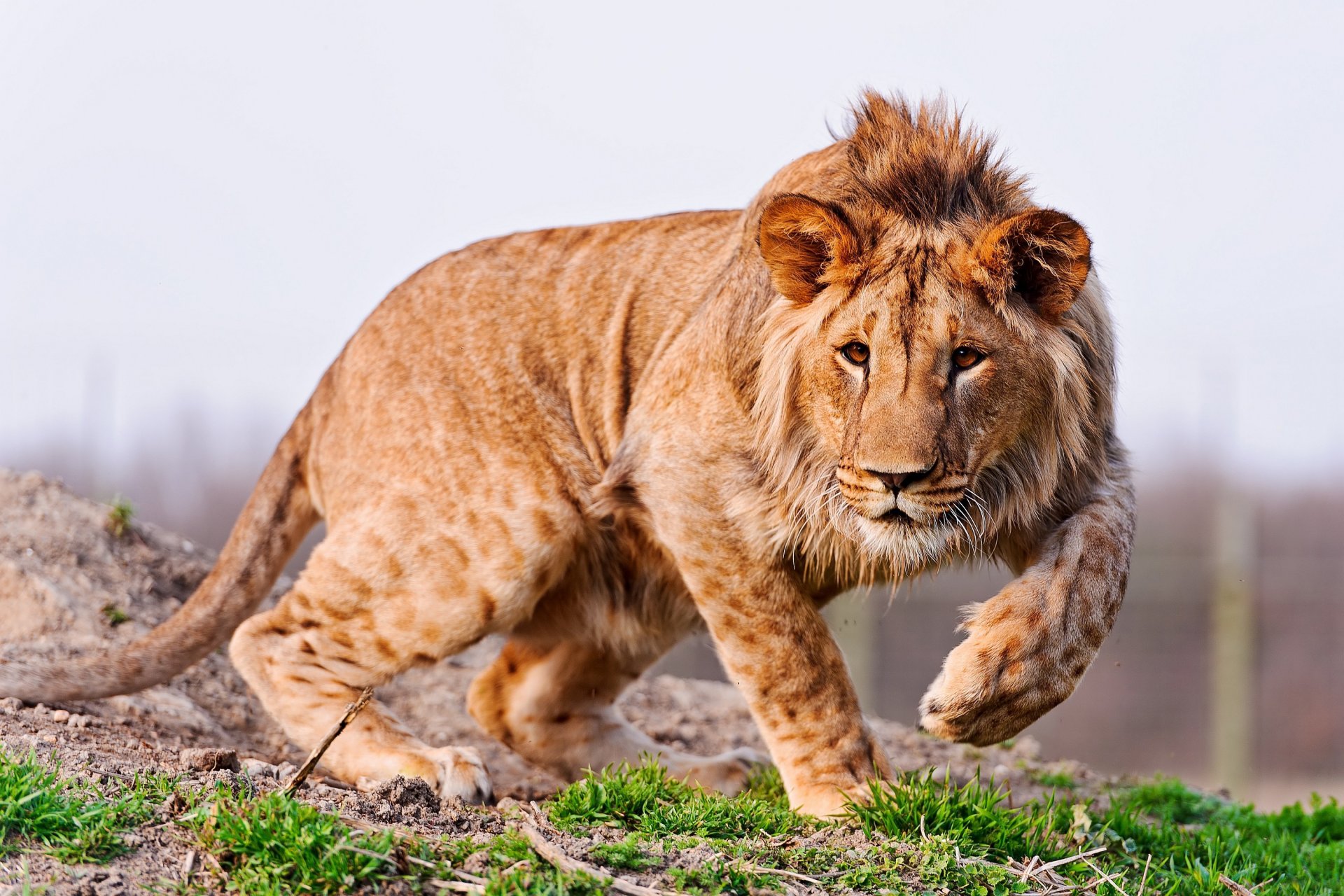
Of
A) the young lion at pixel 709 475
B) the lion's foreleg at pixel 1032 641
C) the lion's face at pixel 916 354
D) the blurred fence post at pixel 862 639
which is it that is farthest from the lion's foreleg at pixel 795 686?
the blurred fence post at pixel 862 639

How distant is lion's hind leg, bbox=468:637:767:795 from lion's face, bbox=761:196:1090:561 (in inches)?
69.5

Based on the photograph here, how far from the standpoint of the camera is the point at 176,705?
15.8 ft

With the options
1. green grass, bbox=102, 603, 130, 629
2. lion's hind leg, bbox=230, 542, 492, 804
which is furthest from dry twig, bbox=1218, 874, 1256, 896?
green grass, bbox=102, 603, 130, 629

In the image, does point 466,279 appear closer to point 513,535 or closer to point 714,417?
point 513,535

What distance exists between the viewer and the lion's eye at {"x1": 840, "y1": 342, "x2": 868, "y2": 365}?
10.8 feet

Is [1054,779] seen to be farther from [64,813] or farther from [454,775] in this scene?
[64,813]

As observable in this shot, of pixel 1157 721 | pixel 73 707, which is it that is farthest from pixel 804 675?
pixel 1157 721

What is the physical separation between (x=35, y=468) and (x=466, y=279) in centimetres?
275

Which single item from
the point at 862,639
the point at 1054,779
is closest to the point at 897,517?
the point at 1054,779

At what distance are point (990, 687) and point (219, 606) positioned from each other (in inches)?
115

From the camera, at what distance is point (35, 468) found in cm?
617

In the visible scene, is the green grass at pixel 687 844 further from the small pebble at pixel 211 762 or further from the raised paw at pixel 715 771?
the raised paw at pixel 715 771

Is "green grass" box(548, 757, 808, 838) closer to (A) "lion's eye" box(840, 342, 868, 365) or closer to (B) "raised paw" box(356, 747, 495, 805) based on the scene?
(B) "raised paw" box(356, 747, 495, 805)

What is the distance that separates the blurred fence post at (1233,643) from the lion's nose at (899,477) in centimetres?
861
